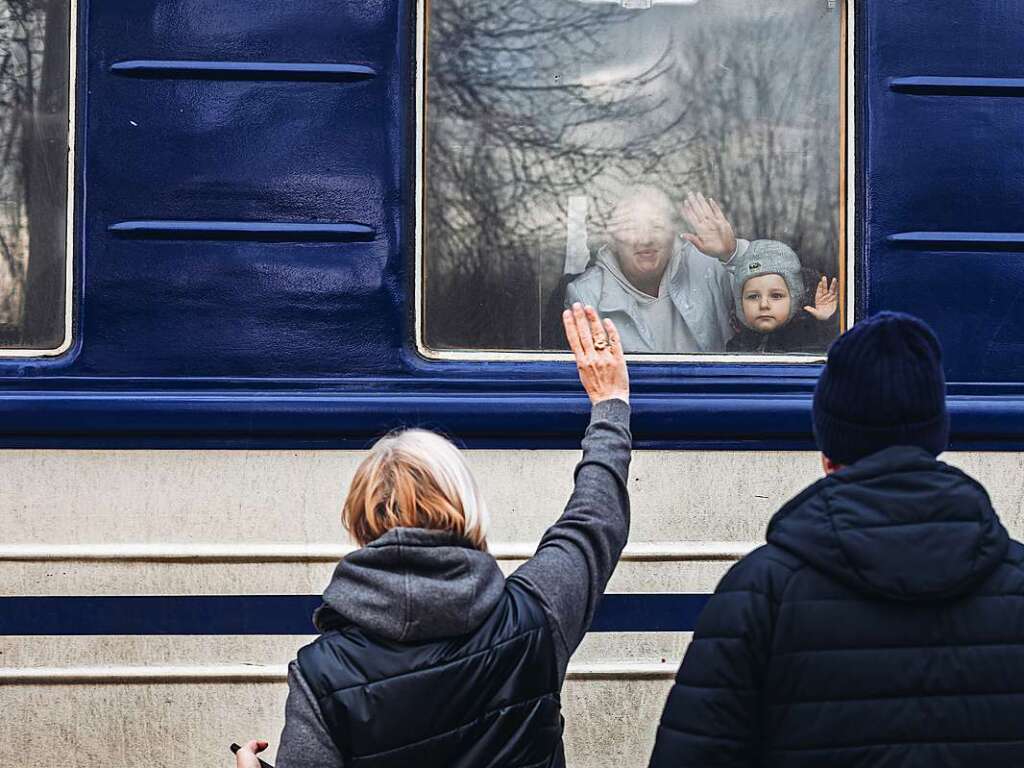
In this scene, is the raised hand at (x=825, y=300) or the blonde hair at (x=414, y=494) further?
the raised hand at (x=825, y=300)

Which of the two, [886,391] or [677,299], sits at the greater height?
[677,299]

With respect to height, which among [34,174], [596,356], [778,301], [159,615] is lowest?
[159,615]

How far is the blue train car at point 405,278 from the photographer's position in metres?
2.31

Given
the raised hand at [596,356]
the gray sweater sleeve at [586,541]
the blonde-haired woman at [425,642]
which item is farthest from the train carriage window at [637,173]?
the blonde-haired woman at [425,642]

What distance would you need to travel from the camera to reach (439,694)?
4.98ft

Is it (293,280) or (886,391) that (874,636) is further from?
(293,280)

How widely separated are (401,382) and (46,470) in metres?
0.66

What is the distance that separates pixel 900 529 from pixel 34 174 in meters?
1.72

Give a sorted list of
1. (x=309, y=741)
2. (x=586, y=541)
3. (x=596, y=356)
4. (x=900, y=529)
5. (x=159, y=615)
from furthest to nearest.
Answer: (x=159, y=615) → (x=596, y=356) → (x=586, y=541) → (x=309, y=741) → (x=900, y=529)

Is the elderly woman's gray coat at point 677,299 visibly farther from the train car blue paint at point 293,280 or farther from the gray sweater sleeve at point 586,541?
the gray sweater sleeve at point 586,541

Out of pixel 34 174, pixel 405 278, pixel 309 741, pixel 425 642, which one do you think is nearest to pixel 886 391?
pixel 425 642

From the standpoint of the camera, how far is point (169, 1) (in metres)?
2.34

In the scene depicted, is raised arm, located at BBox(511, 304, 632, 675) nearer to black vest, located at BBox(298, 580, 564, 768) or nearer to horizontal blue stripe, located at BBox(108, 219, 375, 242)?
black vest, located at BBox(298, 580, 564, 768)

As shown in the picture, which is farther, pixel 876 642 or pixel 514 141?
pixel 514 141
